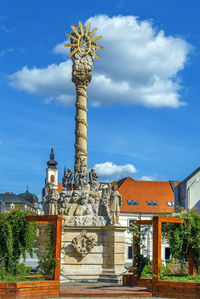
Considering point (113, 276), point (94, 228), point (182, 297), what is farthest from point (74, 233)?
point (182, 297)

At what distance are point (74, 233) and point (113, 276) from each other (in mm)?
2699

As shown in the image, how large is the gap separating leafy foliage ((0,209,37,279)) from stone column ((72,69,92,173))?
11.5m

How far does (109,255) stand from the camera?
24062 millimetres

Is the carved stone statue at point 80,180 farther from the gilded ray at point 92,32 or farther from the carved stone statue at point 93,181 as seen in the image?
the gilded ray at point 92,32

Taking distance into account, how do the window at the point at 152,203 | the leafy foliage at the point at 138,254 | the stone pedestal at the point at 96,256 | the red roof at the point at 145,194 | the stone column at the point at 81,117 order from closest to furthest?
the leafy foliage at the point at 138,254 < the stone pedestal at the point at 96,256 < the stone column at the point at 81,117 < the red roof at the point at 145,194 < the window at the point at 152,203

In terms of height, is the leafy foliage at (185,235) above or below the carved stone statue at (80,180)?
below

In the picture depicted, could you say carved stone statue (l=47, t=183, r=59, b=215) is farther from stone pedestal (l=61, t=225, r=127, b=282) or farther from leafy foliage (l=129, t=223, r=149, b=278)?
leafy foliage (l=129, t=223, r=149, b=278)

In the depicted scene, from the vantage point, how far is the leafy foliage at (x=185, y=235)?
1820 centimetres

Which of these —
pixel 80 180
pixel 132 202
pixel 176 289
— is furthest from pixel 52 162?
pixel 176 289

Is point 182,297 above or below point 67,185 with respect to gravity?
below

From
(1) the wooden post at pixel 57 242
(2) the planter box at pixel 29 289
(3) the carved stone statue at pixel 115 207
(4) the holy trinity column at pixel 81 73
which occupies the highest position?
(4) the holy trinity column at pixel 81 73

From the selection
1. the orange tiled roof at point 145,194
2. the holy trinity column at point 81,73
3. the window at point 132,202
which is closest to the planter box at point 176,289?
the holy trinity column at point 81,73

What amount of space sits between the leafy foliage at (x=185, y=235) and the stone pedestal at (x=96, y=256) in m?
5.85

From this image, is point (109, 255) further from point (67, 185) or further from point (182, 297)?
point (182, 297)
